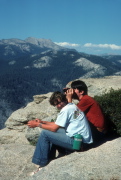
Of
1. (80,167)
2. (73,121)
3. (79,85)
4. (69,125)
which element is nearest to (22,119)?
(79,85)

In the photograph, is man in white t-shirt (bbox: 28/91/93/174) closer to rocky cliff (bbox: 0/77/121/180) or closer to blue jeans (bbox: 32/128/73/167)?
blue jeans (bbox: 32/128/73/167)

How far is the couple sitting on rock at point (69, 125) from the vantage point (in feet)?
26.7

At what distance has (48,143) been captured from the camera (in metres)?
8.55

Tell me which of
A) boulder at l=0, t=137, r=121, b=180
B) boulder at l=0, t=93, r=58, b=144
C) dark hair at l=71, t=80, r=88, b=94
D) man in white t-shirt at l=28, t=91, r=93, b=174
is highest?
dark hair at l=71, t=80, r=88, b=94

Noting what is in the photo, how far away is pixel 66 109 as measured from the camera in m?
7.98

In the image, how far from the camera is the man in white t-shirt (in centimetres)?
808

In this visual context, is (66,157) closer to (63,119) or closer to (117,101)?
(63,119)

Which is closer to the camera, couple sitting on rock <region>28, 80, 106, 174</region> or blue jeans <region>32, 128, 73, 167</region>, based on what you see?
couple sitting on rock <region>28, 80, 106, 174</region>

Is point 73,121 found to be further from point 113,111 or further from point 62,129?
point 113,111

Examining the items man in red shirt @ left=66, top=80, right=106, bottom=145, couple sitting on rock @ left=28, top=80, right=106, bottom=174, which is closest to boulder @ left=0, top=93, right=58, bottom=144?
couple sitting on rock @ left=28, top=80, right=106, bottom=174

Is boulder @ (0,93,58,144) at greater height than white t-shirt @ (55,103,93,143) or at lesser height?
lesser

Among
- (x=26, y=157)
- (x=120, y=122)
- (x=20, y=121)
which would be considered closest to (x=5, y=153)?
(x=26, y=157)

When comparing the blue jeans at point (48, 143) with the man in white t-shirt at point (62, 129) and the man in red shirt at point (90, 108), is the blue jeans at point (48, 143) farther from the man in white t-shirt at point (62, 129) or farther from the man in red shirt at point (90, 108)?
the man in red shirt at point (90, 108)

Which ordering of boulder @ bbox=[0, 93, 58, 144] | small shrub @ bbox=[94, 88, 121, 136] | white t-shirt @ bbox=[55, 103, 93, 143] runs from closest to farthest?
white t-shirt @ bbox=[55, 103, 93, 143], small shrub @ bbox=[94, 88, 121, 136], boulder @ bbox=[0, 93, 58, 144]
